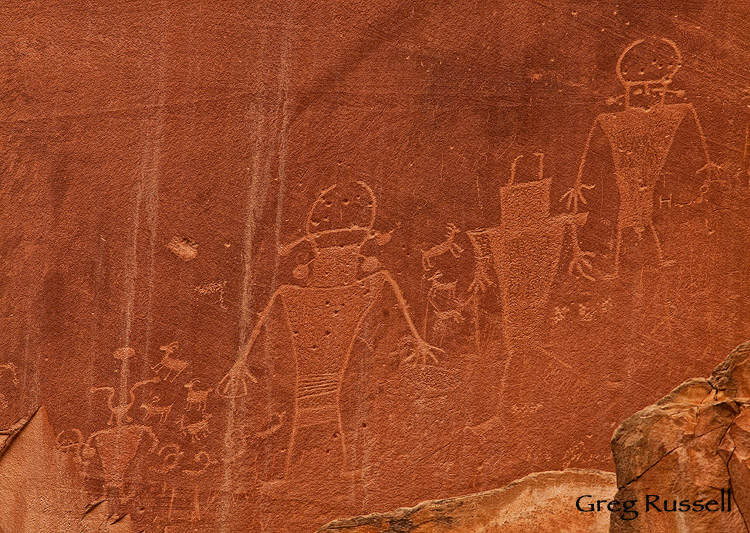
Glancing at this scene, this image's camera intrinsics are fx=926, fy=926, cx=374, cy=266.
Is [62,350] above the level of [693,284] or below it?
below

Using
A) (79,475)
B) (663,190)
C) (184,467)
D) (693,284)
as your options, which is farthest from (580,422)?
(79,475)

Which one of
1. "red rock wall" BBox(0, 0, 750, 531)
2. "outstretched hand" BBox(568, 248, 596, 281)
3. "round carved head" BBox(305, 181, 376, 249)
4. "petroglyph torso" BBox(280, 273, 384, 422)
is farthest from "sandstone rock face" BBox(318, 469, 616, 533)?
"round carved head" BBox(305, 181, 376, 249)

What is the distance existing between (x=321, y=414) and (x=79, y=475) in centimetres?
Answer: 114

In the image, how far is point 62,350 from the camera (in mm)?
4203

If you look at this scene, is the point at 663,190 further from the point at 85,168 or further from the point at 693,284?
the point at 85,168

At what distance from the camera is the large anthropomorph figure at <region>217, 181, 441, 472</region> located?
4164mm

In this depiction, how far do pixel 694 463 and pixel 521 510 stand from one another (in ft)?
2.60

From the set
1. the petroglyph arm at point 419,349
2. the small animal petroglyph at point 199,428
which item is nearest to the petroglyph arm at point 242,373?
the small animal petroglyph at point 199,428

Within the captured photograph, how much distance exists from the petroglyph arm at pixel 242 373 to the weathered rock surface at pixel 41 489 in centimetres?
74

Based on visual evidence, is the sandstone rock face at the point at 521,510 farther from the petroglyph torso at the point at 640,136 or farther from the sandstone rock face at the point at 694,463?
the petroglyph torso at the point at 640,136

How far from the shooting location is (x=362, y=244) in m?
4.20

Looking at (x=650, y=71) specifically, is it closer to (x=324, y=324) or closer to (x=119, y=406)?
(x=324, y=324)

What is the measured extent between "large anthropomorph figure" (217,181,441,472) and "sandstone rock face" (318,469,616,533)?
0.45 meters

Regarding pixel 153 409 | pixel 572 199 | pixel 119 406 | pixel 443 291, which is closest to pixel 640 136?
pixel 572 199
